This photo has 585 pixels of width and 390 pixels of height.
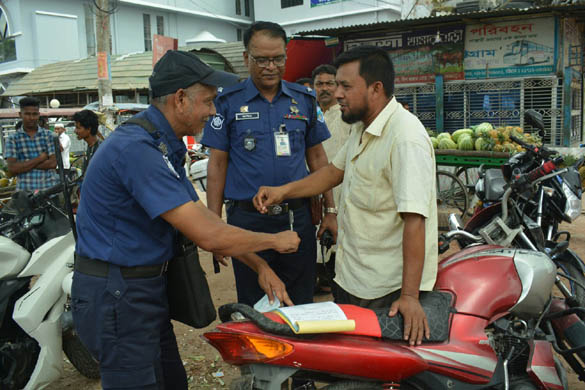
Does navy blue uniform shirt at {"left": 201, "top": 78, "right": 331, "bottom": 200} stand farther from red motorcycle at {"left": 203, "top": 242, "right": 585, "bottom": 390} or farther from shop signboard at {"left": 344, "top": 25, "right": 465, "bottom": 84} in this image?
shop signboard at {"left": 344, "top": 25, "right": 465, "bottom": 84}

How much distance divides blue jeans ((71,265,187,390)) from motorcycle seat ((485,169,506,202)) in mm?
2848

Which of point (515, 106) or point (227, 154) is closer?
point (227, 154)

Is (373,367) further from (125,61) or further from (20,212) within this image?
(125,61)

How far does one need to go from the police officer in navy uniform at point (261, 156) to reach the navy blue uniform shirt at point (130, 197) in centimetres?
93

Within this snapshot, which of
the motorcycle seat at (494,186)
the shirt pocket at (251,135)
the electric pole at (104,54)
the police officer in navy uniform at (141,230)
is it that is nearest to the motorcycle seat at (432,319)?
the police officer in navy uniform at (141,230)

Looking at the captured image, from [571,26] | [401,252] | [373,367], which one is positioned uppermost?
[571,26]

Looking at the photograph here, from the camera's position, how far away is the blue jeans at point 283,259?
2.96 meters

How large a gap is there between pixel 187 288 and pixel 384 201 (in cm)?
94

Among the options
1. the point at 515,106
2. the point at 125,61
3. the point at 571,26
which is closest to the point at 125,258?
the point at 515,106

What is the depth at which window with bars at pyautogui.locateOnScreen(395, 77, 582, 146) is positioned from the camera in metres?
9.02

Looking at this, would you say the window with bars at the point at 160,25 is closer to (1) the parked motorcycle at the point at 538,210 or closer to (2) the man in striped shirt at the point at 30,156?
(2) the man in striped shirt at the point at 30,156

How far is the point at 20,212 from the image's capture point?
342cm

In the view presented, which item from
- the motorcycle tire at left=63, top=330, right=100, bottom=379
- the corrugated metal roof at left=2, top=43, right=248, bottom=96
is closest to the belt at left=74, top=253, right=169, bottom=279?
the motorcycle tire at left=63, top=330, right=100, bottom=379

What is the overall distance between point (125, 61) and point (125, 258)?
805 inches
